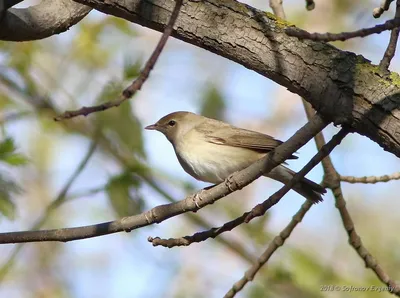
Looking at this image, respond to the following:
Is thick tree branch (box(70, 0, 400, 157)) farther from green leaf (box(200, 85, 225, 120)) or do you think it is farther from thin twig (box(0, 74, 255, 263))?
green leaf (box(200, 85, 225, 120))

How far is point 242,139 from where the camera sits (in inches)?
189

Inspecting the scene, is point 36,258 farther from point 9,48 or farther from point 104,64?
point 9,48

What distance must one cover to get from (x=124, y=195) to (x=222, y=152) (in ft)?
2.62

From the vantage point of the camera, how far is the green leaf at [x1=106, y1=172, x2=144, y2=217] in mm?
4383

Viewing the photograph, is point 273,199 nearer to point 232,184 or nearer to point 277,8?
point 232,184

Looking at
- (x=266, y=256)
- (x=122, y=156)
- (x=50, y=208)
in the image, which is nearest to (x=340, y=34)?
(x=266, y=256)

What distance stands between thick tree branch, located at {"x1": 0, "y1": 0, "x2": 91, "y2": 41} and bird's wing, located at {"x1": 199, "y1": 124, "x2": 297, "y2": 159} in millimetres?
1754

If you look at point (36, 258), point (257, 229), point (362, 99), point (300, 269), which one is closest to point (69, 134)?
point (257, 229)

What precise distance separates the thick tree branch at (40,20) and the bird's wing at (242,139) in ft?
5.75

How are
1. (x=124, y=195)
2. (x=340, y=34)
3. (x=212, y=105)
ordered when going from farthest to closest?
(x=212, y=105) → (x=124, y=195) → (x=340, y=34)

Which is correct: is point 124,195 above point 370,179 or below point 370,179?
below

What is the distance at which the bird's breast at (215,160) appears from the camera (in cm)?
462

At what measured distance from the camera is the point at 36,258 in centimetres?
943

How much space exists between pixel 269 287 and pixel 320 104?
9.24ft
